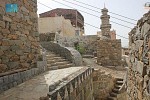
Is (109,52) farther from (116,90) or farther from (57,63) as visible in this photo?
(57,63)

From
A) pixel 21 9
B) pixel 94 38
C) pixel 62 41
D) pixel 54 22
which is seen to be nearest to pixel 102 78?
pixel 21 9

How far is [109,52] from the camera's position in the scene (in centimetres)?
1401

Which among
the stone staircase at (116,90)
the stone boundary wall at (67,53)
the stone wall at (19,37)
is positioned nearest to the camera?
the stone wall at (19,37)

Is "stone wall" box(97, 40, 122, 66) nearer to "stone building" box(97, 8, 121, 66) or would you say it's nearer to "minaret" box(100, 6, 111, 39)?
"stone building" box(97, 8, 121, 66)

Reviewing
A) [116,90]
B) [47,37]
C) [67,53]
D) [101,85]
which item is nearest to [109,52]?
[67,53]

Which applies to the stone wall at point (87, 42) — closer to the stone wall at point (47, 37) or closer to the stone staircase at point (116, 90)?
the stone wall at point (47, 37)

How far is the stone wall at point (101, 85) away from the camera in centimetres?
959

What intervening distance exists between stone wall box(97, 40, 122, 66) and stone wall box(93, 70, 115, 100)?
13.7ft

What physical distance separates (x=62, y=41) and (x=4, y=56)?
11.3m

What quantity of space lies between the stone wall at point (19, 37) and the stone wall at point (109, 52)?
25.5 feet

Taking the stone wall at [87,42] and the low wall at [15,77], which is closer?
the low wall at [15,77]

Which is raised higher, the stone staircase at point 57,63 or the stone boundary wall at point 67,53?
the stone boundary wall at point 67,53

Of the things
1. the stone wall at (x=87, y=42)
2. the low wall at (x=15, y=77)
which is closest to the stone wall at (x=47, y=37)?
the stone wall at (x=87, y=42)

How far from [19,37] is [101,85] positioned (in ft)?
18.2
